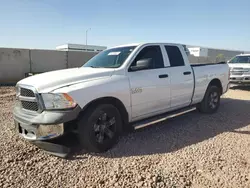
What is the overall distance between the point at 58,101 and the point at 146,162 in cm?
165

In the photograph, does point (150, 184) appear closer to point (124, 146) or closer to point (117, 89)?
point (124, 146)

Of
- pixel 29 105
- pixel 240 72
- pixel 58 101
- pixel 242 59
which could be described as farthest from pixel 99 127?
pixel 242 59

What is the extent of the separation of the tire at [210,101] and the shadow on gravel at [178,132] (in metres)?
0.16

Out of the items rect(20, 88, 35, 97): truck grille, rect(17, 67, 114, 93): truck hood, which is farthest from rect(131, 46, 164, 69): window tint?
rect(20, 88, 35, 97): truck grille

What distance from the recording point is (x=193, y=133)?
4660 millimetres

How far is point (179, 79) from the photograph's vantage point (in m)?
4.96

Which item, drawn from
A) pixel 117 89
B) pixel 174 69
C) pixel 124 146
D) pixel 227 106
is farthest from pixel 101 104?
pixel 227 106

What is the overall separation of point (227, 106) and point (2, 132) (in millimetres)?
6601

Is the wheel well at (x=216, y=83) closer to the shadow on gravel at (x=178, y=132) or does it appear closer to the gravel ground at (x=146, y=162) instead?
the shadow on gravel at (x=178, y=132)

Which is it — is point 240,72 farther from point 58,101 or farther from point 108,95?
point 58,101

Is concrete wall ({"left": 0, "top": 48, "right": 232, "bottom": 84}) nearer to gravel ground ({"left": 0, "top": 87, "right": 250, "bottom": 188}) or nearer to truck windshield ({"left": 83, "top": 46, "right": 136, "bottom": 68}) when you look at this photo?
truck windshield ({"left": 83, "top": 46, "right": 136, "bottom": 68})

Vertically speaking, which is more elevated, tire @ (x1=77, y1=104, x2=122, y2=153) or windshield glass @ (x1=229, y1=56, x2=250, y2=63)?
windshield glass @ (x1=229, y1=56, x2=250, y2=63)

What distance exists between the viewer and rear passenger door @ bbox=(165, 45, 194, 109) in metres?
4.86

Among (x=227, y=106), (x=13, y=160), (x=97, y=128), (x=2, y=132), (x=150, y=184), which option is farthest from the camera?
(x=227, y=106)
